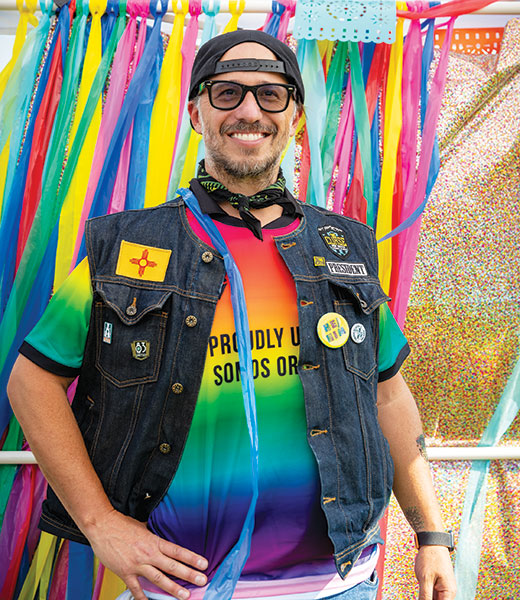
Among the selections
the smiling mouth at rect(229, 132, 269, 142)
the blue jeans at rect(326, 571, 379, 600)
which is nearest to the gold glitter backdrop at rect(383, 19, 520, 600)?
the blue jeans at rect(326, 571, 379, 600)

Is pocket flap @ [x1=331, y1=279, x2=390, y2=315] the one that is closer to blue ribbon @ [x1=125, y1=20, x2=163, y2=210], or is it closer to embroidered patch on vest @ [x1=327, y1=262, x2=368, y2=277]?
embroidered patch on vest @ [x1=327, y1=262, x2=368, y2=277]

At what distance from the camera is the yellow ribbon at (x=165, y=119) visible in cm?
196

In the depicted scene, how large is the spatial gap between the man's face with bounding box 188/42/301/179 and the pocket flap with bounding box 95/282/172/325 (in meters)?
0.36

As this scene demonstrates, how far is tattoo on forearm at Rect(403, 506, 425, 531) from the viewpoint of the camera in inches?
55.8

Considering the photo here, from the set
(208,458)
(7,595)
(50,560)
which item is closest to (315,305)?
(208,458)

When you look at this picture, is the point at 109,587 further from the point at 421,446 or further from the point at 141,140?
the point at 141,140

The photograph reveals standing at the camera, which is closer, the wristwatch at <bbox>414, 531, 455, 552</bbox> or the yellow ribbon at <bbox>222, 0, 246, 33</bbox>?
the wristwatch at <bbox>414, 531, 455, 552</bbox>

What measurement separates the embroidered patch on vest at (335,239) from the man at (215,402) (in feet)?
0.22

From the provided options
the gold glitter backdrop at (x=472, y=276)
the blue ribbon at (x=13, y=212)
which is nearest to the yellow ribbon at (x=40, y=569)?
the blue ribbon at (x=13, y=212)

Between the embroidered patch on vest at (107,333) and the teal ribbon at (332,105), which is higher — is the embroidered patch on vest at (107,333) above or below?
below

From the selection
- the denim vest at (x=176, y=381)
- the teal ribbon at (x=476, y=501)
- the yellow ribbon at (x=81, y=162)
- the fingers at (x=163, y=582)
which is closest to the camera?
the fingers at (x=163, y=582)

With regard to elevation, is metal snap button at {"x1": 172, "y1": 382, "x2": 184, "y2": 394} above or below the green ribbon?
below

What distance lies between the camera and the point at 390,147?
202cm

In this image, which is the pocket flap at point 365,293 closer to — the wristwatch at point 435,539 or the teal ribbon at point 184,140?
the wristwatch at point 435,539
